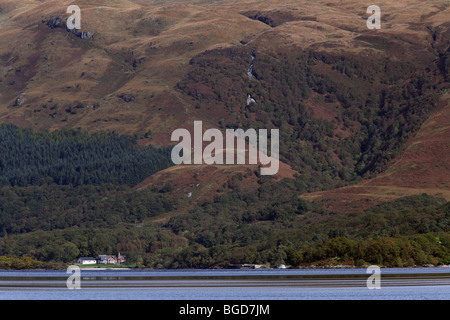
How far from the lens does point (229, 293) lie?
12675cm

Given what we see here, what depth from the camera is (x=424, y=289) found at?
126 metres

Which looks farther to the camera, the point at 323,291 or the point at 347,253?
the point at 347,253
